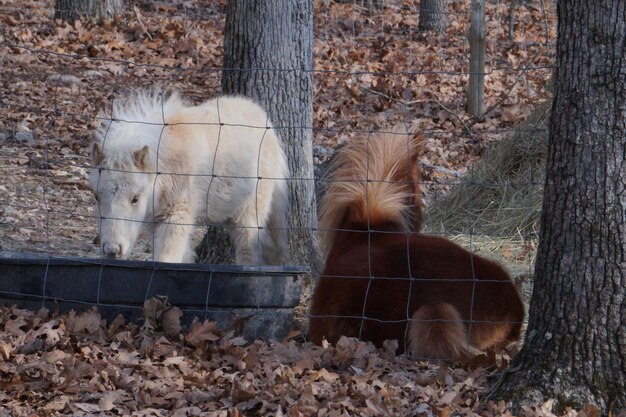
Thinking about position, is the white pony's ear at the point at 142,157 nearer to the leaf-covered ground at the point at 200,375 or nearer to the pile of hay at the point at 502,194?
the leaf-covered ground at the point at 200,375

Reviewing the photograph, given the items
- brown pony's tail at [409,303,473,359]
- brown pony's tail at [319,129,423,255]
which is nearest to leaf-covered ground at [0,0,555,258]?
brown pony's tail at [319,129,423,255]

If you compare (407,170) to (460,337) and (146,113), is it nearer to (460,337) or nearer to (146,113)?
(460,337)

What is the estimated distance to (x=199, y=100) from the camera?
1160 cm

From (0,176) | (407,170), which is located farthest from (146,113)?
(0,176)

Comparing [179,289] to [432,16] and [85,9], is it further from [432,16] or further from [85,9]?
[432,16]

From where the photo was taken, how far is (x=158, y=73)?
1261cm

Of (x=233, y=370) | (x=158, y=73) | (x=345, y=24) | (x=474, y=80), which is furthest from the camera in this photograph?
(x=345, y=24)

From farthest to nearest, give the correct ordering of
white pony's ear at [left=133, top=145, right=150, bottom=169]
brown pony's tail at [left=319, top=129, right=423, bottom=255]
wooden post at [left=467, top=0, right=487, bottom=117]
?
wooden post at [left=467, top=0, right=487, bottom=117]
white pony's ear at [left=133, top=145, right=150, bottom=169]
brown pony's tail at [left=319, top=129, right=423, bottom=255]

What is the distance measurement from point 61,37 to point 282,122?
7.67m

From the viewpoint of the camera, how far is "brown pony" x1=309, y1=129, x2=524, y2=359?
475 cm

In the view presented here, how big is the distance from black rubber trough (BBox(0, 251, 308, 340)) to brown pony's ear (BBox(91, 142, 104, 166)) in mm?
1097

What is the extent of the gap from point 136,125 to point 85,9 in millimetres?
8870

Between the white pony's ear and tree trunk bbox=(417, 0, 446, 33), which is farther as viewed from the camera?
tree trunk bbox=(417, 0, 446, 33)

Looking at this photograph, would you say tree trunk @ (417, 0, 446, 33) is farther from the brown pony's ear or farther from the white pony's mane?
the brown pony's ear
